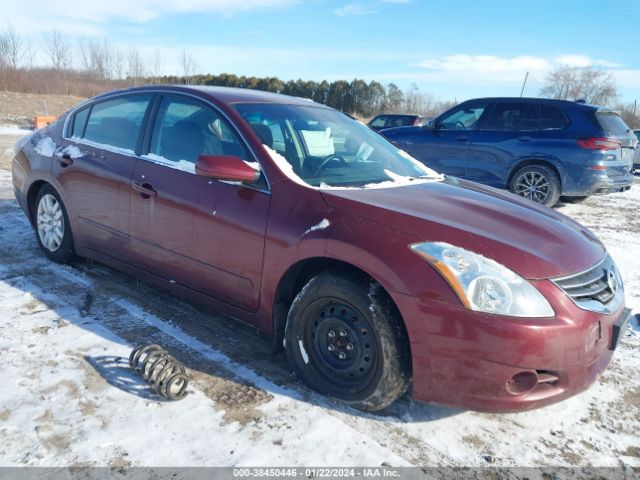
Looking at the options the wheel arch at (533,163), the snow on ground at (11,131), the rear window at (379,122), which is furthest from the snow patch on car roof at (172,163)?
the snow on ground at (11,131)

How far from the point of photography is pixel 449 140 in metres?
8.76

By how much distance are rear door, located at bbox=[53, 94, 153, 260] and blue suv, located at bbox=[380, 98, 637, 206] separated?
6.08 meters

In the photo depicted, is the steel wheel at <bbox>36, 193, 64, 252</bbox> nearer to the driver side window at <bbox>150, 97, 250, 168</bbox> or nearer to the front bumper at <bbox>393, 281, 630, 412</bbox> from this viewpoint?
the driver side window at <bbox>150, 97, 250, 168</bbox>

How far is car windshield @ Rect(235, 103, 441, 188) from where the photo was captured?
308 cm

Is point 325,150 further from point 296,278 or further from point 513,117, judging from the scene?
point 513,117

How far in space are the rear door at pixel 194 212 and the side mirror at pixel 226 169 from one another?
0.27 ft

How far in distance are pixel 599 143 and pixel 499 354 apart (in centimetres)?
671

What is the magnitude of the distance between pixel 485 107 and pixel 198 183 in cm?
680

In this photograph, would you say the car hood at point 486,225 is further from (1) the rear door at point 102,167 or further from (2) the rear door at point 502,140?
(2) the rear door at point 502,140

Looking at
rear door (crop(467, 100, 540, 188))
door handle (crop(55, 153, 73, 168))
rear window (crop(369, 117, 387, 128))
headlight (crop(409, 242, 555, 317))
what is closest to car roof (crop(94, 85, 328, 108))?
door handle (crop(55, 153, 73, 168))

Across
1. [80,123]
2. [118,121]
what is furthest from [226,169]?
[80,123]

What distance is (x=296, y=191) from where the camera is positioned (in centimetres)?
284

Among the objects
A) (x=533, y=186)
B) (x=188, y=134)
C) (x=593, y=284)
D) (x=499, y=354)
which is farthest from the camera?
(x=533, y=186)

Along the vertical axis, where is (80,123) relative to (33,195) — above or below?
above
